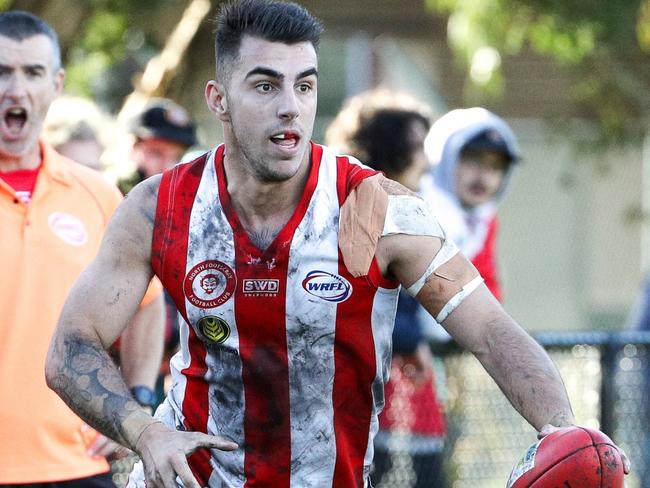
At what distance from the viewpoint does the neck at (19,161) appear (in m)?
5.48

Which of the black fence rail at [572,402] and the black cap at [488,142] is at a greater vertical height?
the black cap at [488,142]


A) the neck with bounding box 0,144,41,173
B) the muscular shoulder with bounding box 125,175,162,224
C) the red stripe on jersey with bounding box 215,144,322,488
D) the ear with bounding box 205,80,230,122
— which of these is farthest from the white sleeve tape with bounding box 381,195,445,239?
the neck with bounding box 0,144,41,173

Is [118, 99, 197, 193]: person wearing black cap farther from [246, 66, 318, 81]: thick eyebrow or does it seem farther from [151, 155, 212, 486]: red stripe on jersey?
[246, 66, 318, 81]: thick eyebrow

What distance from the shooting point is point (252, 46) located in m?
4.19

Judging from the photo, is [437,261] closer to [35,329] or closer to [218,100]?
[218,100]

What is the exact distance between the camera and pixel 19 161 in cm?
552

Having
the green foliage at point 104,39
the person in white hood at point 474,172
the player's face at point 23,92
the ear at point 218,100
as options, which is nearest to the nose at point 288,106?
the ear at point 218,100

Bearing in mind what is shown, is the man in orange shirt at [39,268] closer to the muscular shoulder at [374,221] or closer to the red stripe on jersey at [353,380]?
the red stripe on jersey at [353,380]

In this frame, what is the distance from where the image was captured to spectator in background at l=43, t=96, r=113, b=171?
22.6 feet

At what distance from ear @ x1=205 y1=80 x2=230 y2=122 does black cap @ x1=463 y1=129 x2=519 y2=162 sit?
312cm

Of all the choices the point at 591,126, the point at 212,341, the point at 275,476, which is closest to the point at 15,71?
the point at 212,341

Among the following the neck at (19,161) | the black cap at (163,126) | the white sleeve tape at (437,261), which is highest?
the black cap at (163,126)

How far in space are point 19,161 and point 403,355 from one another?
2.31m

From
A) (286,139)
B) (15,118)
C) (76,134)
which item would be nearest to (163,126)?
(76,134)
